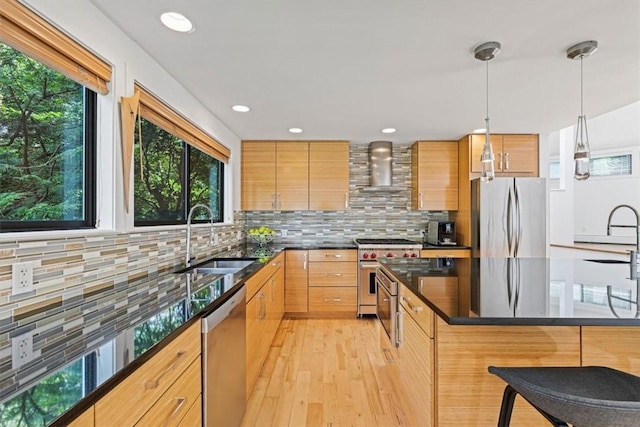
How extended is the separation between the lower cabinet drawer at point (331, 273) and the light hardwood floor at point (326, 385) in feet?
2.21

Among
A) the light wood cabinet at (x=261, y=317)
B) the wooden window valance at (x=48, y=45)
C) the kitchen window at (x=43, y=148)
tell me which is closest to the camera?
the wooden window valance at (x=48, y=45)

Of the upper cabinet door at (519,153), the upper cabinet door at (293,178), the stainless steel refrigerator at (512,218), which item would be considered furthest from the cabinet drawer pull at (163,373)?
the upper cabinet door at (519,153)

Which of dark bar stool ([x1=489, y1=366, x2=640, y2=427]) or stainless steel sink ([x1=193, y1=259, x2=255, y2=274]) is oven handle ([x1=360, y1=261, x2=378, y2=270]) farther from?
dark bar stool ([x1=489, y1=366, x2=640, y2=427])

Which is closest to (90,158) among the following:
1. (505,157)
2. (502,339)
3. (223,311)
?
(223,311)

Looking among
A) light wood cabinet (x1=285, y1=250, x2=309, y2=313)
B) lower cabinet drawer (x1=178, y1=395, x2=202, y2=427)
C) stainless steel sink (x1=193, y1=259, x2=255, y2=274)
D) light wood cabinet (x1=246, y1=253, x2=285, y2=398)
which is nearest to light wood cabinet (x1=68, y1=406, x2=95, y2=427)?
lower cabinet drawer (x1=178, y1=395, x2=202, y2=427)

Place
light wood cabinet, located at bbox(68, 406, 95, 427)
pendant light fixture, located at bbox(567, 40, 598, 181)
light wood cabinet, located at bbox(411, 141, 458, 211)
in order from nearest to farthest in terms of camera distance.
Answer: light wood cabinet, located at bbox(68, 406, 95, 427)
pendant light fixture, located at bbox(567, 40, 598, 181)
light wood cabinet, located at bbox(411, 141, 458, 211)

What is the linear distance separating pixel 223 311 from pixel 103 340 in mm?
575

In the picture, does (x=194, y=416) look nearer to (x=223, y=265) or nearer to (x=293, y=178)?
(x=223, y=265)

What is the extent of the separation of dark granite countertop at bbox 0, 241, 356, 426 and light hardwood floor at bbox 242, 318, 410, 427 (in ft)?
3.24

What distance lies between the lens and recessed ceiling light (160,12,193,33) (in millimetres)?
1525

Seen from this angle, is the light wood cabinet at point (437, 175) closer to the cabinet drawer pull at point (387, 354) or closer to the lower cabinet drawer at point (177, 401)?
the cabinet drawer pull at point (387, 354)

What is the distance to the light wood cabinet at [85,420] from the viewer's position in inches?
22.7

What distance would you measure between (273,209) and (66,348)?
3.30 meters

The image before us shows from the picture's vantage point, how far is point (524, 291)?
137cm
